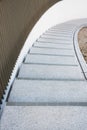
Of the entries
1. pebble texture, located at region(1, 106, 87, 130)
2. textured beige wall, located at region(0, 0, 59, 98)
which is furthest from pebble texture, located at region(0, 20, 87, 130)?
textured beige wall, located at region(0, 0, 59, 98)

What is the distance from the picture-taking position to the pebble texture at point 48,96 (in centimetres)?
Answer: 190

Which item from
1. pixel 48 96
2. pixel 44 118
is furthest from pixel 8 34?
pixel 44 118

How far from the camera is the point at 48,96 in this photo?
2432mm

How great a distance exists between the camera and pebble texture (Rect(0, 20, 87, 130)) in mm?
1896

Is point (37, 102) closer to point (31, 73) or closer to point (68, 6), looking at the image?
point (31, 73)

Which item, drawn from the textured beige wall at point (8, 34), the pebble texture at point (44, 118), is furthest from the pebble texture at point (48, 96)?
the textured beige wall at point (8, 34)

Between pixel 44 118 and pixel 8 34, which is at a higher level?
pixel 8 34

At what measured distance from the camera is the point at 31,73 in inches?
123

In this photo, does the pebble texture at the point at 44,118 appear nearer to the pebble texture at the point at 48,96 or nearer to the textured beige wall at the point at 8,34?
the pebble texture at the point at 48,96

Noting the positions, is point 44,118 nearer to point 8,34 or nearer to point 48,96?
point 48,96

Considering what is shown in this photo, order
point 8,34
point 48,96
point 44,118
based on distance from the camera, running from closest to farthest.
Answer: point 44,118, point 8,34, point 48,96

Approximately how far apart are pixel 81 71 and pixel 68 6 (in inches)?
255

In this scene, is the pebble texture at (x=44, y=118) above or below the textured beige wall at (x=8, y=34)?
below

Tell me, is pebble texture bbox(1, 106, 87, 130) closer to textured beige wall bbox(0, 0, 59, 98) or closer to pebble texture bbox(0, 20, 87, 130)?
pebble texture bbox(0, 20, 87, 130)
